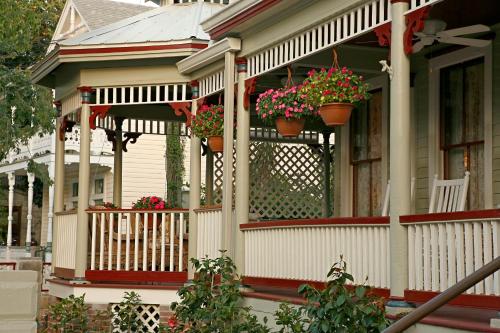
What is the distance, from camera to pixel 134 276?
543 inches

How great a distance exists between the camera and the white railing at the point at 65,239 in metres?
14.5

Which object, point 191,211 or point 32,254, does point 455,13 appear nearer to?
point 191,211

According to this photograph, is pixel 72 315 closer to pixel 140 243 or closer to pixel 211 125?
pixel 140 243

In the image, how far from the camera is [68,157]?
102ft

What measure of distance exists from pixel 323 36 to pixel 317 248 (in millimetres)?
2455

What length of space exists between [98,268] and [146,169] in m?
20.0

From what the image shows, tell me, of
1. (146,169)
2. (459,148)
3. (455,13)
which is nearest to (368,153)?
(459,148)

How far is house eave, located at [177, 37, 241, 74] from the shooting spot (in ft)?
39.5

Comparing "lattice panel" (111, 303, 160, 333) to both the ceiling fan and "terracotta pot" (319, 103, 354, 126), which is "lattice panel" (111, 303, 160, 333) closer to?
"terracotta pot" (319, 103, 354, 126)

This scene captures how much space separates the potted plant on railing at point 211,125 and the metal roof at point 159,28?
144 centimetres

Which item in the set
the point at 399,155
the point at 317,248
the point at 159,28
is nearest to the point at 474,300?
the point at 399,155

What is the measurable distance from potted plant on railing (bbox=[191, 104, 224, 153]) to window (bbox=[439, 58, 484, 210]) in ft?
9.97

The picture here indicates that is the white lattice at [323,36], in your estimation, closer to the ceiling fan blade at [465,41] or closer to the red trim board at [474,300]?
the ceiling fan blade at [465,41]

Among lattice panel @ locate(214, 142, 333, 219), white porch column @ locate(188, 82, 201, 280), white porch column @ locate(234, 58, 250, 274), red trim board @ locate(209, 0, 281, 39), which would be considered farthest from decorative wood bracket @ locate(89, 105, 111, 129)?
white porch column @ locate(234, 58, 250, 274)
